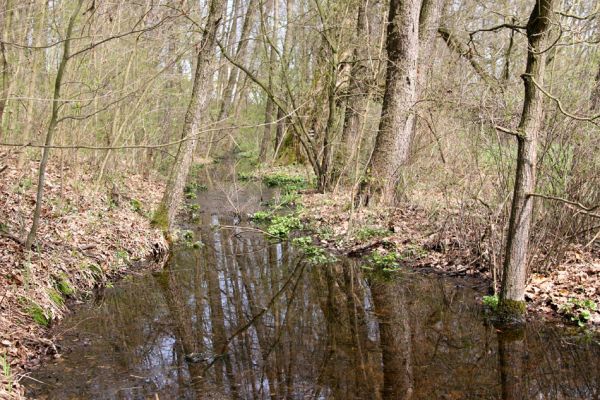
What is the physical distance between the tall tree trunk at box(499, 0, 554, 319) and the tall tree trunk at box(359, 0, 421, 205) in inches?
182

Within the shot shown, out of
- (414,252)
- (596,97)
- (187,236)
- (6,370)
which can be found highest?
(596,97)

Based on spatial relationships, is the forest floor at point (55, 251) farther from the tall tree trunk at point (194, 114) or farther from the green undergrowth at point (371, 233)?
the green undergrowth at point (371, 233)

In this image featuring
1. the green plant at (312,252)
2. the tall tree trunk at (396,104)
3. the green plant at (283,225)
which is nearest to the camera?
the green plant at (312,252)

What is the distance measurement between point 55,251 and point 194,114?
3.78 meters

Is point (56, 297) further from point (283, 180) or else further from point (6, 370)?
point (283, 180)

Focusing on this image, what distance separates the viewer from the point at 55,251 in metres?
7.10

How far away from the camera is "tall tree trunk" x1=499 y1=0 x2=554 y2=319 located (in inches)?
221

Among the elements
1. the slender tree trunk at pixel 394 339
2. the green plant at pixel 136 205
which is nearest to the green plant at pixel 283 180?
the green plant at pixel 136 205

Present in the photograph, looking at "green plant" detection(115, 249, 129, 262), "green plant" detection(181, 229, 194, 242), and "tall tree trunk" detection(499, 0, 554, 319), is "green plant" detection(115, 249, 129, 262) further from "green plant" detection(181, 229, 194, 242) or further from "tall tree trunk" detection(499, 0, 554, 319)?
"tall tree trunk" detection(499, 0, 554, 319)

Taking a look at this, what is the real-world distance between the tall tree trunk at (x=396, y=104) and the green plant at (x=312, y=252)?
1615mm

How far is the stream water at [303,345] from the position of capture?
15.5 ft

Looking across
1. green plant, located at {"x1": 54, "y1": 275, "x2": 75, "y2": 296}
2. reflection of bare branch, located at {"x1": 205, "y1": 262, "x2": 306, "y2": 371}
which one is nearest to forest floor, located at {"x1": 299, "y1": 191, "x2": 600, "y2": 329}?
reflection of bare branch, located at {"x1": 205, "y1": 262, "x2": 306, "y2": 371}

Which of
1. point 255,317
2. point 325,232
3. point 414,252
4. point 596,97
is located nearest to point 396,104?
point 325,232

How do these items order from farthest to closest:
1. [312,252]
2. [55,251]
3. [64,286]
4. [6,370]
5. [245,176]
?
1. [245,176]
2. [312,252]
3. [55,251]
4. [64,286]
5. [6,370]
